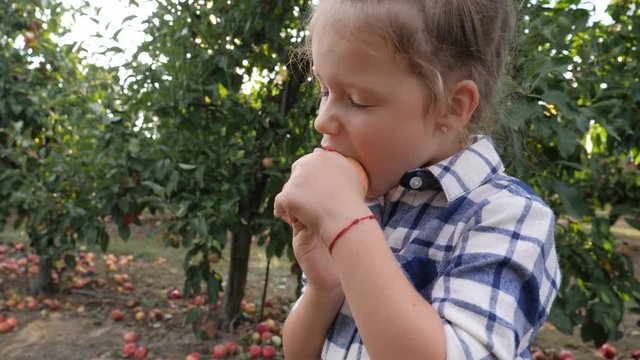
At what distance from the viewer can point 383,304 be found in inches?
27.7

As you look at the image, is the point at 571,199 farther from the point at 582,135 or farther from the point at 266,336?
the point at 266,336

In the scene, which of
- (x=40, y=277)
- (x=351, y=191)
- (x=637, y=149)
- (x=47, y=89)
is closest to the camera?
(x=351, y=191)

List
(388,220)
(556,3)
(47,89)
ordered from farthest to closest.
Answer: (47,89), (556,3), (388,220)

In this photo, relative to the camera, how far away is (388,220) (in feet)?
3.09

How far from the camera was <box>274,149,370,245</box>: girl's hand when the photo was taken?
29.5 inches

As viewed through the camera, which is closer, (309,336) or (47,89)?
(309,336)

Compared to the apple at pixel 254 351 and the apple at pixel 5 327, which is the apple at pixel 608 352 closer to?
the apple at pixel 254 351

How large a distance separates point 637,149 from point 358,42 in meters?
1.98

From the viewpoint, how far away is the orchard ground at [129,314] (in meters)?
3.18

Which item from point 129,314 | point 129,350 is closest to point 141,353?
point 129,350

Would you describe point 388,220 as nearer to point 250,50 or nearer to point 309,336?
point 309,336

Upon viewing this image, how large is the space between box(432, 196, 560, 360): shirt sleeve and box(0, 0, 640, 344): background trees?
3.68 ft

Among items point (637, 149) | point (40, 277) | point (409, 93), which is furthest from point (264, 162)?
point (40, 277)

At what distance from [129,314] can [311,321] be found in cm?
315
